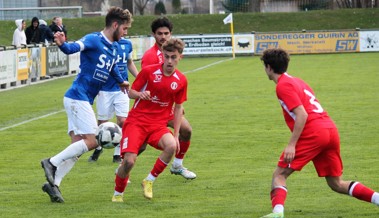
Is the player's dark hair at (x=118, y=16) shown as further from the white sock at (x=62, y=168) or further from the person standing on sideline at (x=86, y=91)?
the white sock at (x=62, y=168)

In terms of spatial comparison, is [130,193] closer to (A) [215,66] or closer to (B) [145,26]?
(A) [215,66]

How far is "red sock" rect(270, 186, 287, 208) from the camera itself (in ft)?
26.1

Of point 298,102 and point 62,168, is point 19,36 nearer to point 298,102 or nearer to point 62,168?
point 62,168

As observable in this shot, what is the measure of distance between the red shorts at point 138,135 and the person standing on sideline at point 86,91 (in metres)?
0.47

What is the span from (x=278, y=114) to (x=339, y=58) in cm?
2260

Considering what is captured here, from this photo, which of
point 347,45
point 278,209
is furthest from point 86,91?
point 347,45

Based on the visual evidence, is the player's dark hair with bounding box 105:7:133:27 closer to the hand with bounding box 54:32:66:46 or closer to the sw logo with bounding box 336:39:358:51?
the hand with bounding box 54:32:66:46

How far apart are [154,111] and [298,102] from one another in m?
2.10

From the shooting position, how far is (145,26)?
5738 cm


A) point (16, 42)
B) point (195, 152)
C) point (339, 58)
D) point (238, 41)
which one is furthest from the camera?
point (238, 41)

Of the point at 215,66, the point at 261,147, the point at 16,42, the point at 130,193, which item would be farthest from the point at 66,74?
the point at 130,193

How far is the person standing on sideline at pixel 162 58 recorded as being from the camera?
1073 cm

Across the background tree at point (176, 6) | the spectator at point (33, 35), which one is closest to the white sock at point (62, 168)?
the spectator at point (33, 35)

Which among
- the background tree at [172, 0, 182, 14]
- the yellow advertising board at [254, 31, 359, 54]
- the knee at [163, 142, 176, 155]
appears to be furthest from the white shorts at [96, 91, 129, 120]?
the background tree at [172, 0, 182, 14]
